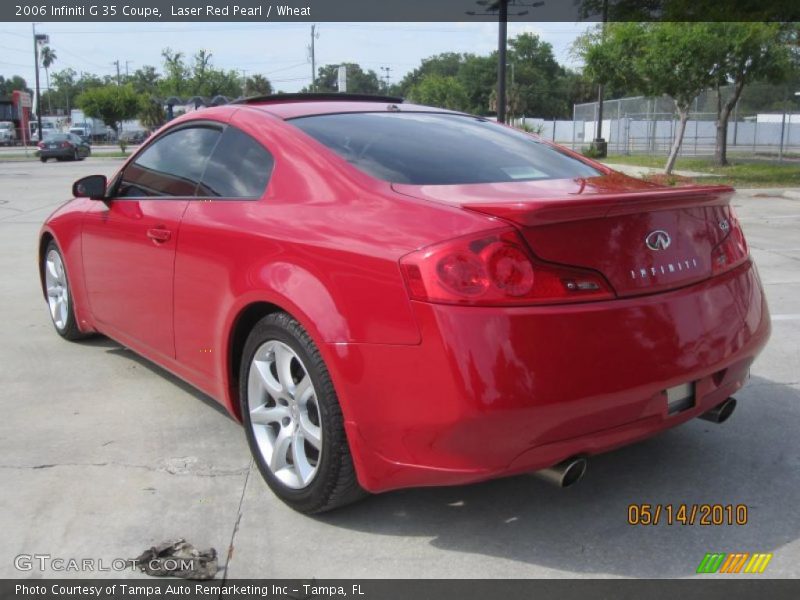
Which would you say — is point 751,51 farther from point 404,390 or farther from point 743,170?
point 404,390

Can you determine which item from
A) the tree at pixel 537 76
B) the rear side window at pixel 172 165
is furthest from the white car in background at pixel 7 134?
the rear side window at pixel 172 165

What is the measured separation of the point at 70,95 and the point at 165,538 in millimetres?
142361

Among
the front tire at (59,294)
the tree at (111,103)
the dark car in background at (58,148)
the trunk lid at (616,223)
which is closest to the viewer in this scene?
the trunk lid at (616,223)

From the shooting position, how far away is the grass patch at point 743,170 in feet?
64.6

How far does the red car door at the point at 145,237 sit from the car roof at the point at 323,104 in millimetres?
304

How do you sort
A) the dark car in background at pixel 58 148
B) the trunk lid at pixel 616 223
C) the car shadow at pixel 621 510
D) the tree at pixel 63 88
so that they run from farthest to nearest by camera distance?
the tree at pixel 63 88 < the dark car in background at pixel 58 148 < the car shadow at pixel 621 510 < the trunk lid at pixel 616 223

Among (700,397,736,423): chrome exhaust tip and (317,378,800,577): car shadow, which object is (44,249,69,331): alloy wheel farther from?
(700,397,736,423): chrome exhaust tip

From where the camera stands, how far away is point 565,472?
2627mm

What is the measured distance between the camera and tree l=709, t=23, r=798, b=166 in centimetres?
1806

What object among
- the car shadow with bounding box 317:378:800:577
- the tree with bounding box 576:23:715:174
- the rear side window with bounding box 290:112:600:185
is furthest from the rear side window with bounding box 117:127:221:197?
the tree with bounding box 576:23:715:174

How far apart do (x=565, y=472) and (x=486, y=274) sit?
2.40 feet
